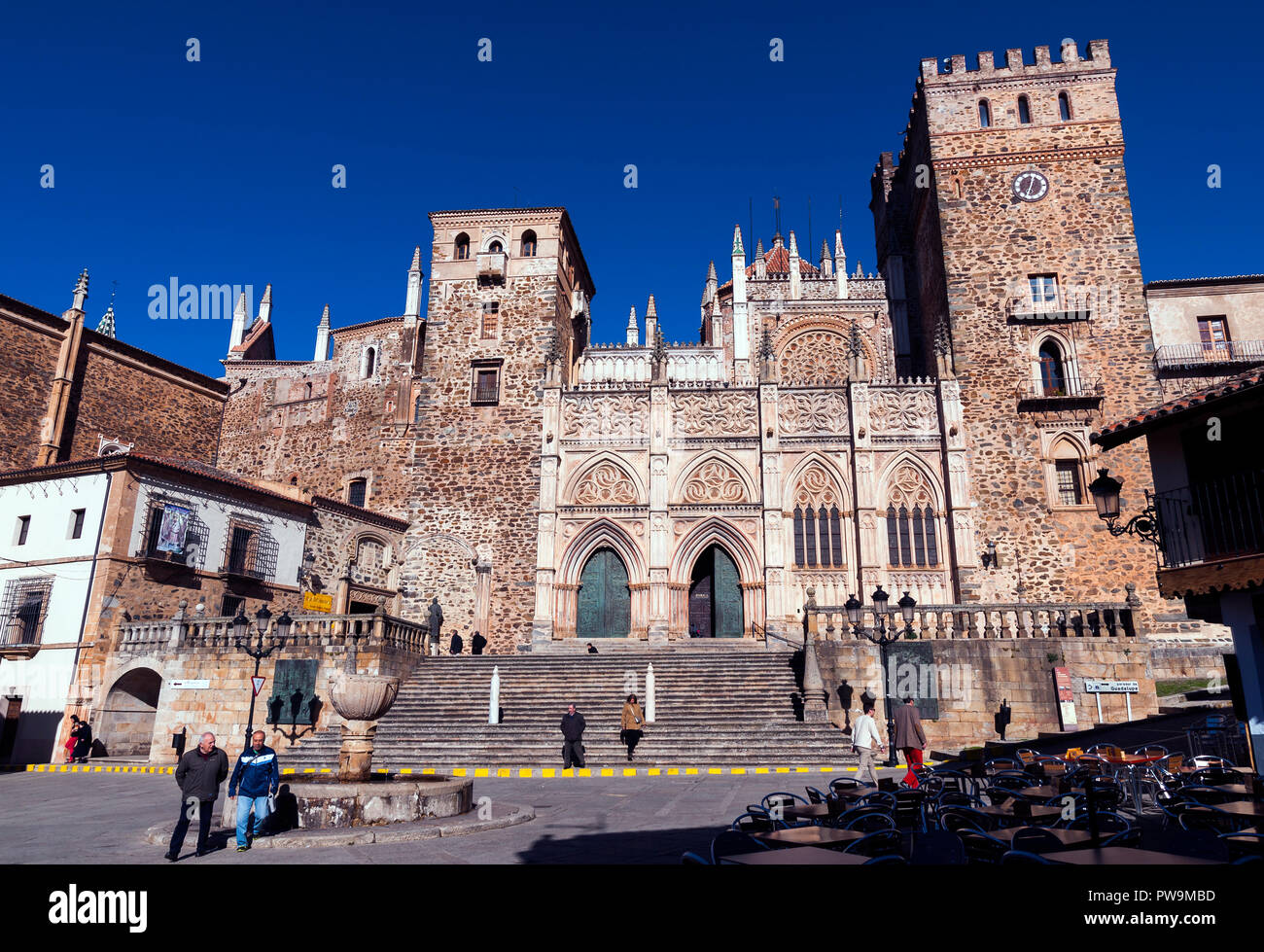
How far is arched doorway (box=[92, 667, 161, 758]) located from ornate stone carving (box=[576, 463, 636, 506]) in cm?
1498

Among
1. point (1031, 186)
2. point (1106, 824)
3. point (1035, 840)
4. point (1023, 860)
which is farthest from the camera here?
point (1031, 186)

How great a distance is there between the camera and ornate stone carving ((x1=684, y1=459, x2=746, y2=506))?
29.7 meters

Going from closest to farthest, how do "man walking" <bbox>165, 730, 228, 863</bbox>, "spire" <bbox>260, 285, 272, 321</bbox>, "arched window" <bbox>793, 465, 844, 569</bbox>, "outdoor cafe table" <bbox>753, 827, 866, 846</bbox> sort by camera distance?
"outdoor cafe table" <bbox>753, 827, 866, 846</bbox>, "man walking" <bbox>165, 730, 228, 863</bbox>, "arched window" <bbox>793, 465, 844, 569</bbox>, "spire" <bbox>260, 285, 272, 321</bbox>

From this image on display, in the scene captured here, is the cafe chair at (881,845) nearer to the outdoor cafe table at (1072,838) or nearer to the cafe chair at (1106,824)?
the outdoor cafe table at (1072,838)

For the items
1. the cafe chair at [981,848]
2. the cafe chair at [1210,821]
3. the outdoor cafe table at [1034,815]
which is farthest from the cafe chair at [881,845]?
the cafe chair at [1210,821]

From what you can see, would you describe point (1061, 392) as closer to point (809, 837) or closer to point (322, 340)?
point (809, 837)

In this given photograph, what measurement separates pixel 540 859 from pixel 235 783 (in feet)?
13.0

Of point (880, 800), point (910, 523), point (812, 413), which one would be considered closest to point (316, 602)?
point (812, 413)

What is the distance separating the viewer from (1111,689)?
19.9m

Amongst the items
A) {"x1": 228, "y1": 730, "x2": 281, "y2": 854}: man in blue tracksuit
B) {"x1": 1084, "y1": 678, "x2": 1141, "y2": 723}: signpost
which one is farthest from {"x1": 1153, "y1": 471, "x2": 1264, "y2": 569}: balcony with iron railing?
{"x1": 228, "y1": 730, "x2": 281, "y2": 854}: man in blue tracksuit

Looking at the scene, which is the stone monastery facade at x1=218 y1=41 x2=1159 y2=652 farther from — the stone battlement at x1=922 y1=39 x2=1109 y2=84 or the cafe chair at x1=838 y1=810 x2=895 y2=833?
the cafe chair at x1=838 y1=810 x2=895 y2=833

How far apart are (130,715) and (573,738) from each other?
1685 centimetres

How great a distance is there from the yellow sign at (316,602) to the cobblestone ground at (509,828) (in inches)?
524
